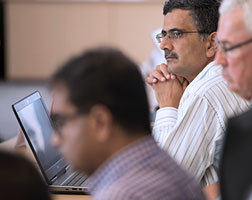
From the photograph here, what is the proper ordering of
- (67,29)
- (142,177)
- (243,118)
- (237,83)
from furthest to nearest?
(67,29) < (237,83) < (243,118) < (142,177)

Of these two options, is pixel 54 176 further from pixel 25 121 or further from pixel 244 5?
pixel 244 5

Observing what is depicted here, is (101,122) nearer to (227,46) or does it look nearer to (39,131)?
(227,46)

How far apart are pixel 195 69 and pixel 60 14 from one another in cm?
672

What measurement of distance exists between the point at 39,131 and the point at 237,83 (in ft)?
2.64

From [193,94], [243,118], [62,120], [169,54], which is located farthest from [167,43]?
[62,120]

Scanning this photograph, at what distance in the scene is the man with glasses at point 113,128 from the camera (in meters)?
1.13

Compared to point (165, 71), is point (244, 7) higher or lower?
higher

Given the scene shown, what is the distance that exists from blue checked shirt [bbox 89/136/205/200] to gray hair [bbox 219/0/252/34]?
1.72 feet

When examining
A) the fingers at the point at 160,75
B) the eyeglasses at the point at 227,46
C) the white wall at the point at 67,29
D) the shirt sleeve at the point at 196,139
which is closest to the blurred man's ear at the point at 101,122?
the eyeglasses at the point at 227,46

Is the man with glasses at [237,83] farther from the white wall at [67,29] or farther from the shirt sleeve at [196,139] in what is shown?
the white wall at [67,29]

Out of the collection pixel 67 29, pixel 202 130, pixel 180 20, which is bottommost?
pixel 67 29

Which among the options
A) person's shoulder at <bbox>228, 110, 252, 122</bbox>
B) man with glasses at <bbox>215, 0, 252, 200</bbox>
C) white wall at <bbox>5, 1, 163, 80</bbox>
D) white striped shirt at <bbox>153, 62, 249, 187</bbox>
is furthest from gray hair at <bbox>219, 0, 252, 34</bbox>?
white wall at <bbox>5, 1, 163, 80</bbox>

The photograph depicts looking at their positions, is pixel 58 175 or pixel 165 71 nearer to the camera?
pixel 58 175

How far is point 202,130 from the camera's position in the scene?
1.83 meters
